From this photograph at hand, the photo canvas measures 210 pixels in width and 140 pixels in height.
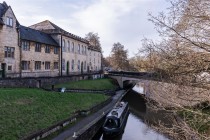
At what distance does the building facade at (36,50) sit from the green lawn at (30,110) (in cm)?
1022

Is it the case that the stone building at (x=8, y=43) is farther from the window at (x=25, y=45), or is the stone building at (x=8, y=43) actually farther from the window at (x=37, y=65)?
the window at (x=37, y=65)

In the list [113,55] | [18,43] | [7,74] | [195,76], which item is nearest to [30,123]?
[195,76]

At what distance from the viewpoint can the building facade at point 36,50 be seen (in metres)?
31.5

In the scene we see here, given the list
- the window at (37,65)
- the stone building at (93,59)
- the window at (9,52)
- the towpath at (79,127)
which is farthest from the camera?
the stone building at (93,59)

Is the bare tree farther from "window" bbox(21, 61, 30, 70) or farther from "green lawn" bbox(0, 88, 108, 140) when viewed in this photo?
"window" bbox(21, 61, 30, 70)

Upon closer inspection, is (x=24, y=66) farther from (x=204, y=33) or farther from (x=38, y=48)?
(x=204, y=33)

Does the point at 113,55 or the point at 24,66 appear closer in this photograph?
the point at 24,66

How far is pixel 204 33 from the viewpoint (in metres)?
6.73

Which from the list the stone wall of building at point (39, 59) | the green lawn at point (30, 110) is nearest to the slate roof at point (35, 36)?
the stone wall of building at point (39, 59)

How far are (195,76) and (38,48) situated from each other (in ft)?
113

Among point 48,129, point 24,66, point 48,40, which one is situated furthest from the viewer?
point 48,40

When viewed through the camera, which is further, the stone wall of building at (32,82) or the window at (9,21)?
the window at (9,21)

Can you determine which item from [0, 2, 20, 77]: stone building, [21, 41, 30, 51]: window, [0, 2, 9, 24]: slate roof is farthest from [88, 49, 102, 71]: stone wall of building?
[0, 2, 9, 24]: slate roof

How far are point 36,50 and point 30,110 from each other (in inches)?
845
